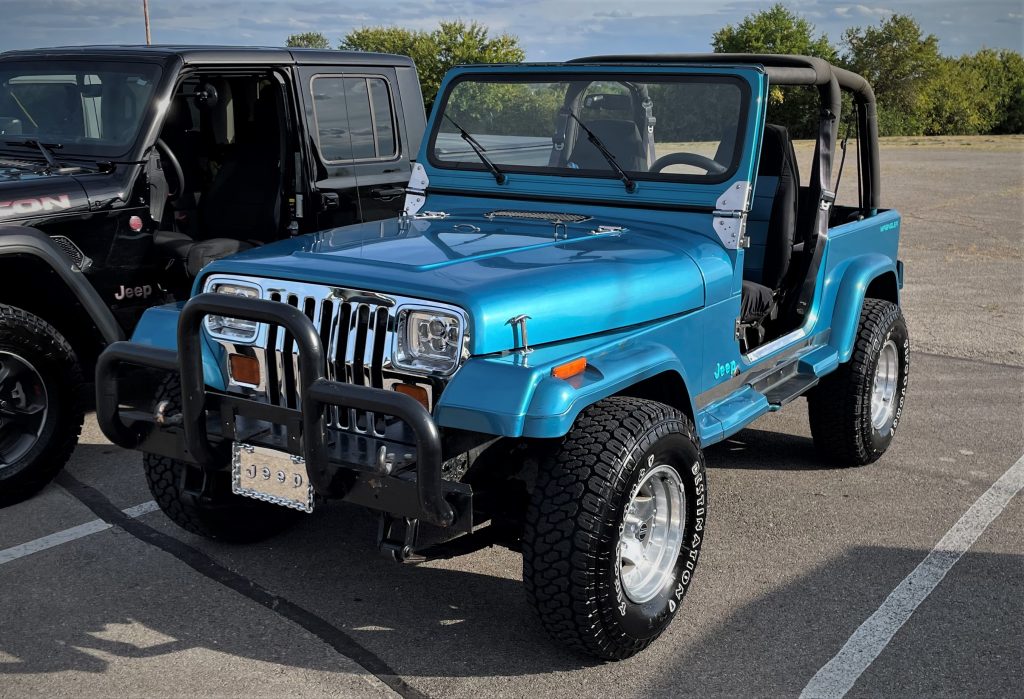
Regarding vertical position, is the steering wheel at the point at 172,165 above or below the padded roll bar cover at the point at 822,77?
below

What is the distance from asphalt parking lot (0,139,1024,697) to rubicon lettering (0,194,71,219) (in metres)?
1.26

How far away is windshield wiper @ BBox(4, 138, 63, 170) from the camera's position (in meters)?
5.64

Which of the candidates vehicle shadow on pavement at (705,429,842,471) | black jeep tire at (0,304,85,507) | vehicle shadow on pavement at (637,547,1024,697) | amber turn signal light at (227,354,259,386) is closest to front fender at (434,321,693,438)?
amber turn signal light at (227,354,259,386)

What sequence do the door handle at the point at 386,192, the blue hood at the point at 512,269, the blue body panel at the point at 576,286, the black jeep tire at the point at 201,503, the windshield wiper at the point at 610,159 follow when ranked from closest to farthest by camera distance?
the blue body panel at the point at 576,286 < the blue hood at the point at 512,269 < the black jeep tire at the point at 201,503 < the windshield wiper at the point at 610,159 < the door handle at the point at 386,192

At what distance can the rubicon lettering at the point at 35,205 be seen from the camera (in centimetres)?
506

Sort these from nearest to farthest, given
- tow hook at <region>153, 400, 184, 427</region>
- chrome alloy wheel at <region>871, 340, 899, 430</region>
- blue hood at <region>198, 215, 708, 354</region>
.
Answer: blue hood at <region>198, 215, 708, 354</region>
tow hook at <region>153, 400, 184, 427</region>
chrome alloy wheel at <region>871, 340, 899, 430</region>

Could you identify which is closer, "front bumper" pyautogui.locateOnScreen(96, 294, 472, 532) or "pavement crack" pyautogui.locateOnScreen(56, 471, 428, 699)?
"front bumper" pyautogui.locateOnScreen(96, 294, 472, 532)

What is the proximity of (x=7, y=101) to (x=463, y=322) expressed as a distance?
14.0 ft

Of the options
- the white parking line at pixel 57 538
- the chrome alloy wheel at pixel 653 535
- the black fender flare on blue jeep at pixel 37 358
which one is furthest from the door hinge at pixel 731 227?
the black fender flare on blue jeep at pixel 37 358

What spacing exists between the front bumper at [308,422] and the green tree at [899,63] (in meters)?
44.9

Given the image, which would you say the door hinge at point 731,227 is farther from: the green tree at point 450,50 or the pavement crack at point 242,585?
the green tree at point 450,50

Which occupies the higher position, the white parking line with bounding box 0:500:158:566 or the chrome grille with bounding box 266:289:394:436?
the chrome grille with bounding box 266:289:394:436

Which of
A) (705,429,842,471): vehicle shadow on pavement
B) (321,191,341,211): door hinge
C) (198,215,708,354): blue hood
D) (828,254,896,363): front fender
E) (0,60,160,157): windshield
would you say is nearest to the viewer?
(198,215,708,354): blue hood

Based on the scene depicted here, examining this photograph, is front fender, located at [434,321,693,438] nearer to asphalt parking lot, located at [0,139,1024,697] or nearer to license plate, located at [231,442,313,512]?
license plate, located at [231,442,313,512]
